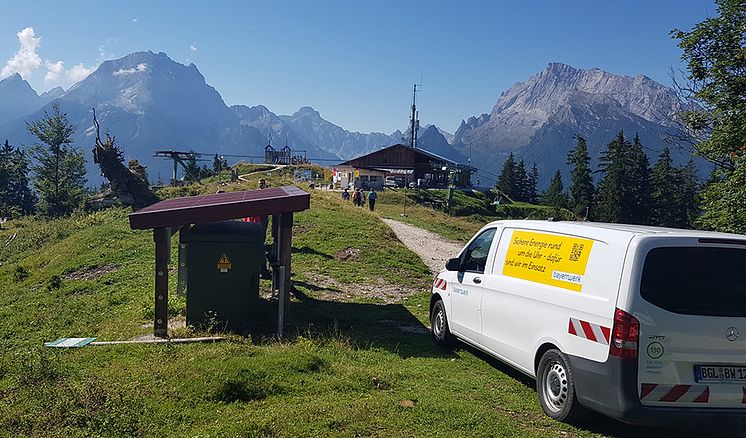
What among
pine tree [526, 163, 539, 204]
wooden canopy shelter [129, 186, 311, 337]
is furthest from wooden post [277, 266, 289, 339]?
pine tree [526, 163, 539, 204]

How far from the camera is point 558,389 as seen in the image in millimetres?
6004

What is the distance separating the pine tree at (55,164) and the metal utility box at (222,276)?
4898cm

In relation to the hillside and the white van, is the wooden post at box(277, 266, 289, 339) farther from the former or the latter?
the white van

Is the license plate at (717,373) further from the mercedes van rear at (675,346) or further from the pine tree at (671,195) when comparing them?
the pine tree at (671,195)

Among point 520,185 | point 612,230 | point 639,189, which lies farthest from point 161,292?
point 520,185

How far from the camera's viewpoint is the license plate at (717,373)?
5.11 meters

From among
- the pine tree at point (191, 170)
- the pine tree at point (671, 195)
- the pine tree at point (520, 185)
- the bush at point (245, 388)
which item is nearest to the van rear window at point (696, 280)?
the bush at point (245, 388)

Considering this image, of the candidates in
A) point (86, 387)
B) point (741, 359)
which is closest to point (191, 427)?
point (86, 387)

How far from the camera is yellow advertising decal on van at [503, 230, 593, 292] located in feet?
19.5

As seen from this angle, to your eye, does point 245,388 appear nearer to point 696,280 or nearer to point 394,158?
point 696,280

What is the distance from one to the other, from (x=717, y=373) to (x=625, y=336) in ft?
2.93

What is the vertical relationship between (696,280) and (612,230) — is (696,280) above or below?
below

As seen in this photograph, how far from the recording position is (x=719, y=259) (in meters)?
5.27

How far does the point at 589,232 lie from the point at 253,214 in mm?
5490
